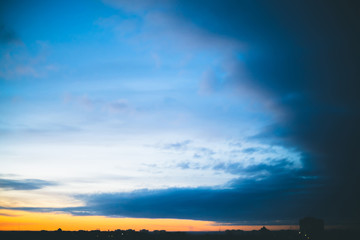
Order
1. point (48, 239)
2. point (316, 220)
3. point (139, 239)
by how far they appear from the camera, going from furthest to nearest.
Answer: point (316, 220)
point (139, 239)
point (48, 239)

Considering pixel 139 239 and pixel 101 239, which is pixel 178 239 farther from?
pixel 101 239

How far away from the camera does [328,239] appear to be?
161 meters

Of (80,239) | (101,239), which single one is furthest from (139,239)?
(80,239)

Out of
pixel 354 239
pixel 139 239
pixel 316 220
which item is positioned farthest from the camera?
pixel 316 220

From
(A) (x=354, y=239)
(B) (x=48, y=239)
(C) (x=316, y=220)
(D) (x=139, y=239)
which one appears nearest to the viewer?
(B) (x=48, y=239)

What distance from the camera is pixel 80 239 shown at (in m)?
132

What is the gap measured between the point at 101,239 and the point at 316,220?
13851 cm

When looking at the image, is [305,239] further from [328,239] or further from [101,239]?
[101,239]

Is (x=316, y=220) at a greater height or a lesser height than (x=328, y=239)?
greater

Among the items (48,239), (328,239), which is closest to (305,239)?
(328,239)

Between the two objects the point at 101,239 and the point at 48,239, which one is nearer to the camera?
the point at 48,239

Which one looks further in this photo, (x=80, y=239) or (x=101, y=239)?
(x=101, y=239)

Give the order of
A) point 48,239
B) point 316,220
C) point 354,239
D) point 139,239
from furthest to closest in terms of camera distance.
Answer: point 316,220 < point 354,239 < point 139,239 < point 48,239

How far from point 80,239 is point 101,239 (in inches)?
502
